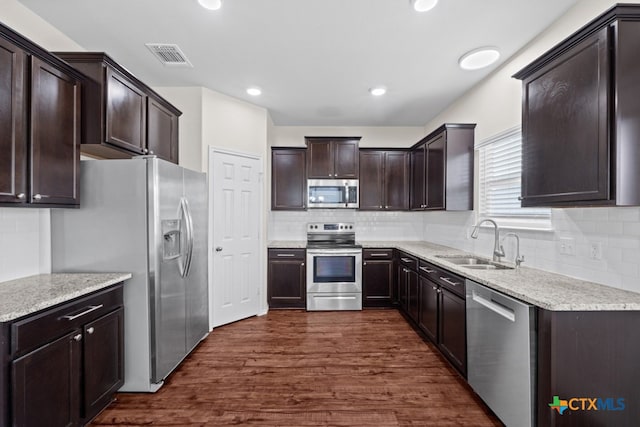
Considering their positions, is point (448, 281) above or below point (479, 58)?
below

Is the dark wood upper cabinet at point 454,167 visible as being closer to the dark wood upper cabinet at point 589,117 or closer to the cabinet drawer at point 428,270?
the cabinet drawer at point 428,270

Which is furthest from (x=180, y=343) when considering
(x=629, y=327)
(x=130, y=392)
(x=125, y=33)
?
(x=629, y=327)

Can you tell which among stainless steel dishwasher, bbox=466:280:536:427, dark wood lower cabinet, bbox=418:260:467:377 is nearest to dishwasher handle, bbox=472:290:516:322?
stainless steel dishwasher, bbox=466:280:536:427

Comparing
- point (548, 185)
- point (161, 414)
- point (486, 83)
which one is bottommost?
point (161, 414)

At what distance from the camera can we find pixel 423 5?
77.6 inches

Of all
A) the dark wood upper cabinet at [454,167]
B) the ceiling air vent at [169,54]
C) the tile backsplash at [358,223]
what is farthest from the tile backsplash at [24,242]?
the dark wood upper cabinet at [454,167]

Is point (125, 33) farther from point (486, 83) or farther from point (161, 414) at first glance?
point (486, 83)

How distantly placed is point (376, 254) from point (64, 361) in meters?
3.43

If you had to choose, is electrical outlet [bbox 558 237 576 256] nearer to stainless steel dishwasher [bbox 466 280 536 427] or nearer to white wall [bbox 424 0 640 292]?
white wall [bbox 424 0 640 292]

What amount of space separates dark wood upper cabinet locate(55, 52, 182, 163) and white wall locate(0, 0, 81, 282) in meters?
0.32

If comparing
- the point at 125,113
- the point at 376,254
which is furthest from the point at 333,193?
the point at 125,113

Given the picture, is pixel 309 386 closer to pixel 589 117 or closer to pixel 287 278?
pixel 287 278

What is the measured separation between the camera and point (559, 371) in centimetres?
147

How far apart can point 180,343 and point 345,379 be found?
149 centimetres
